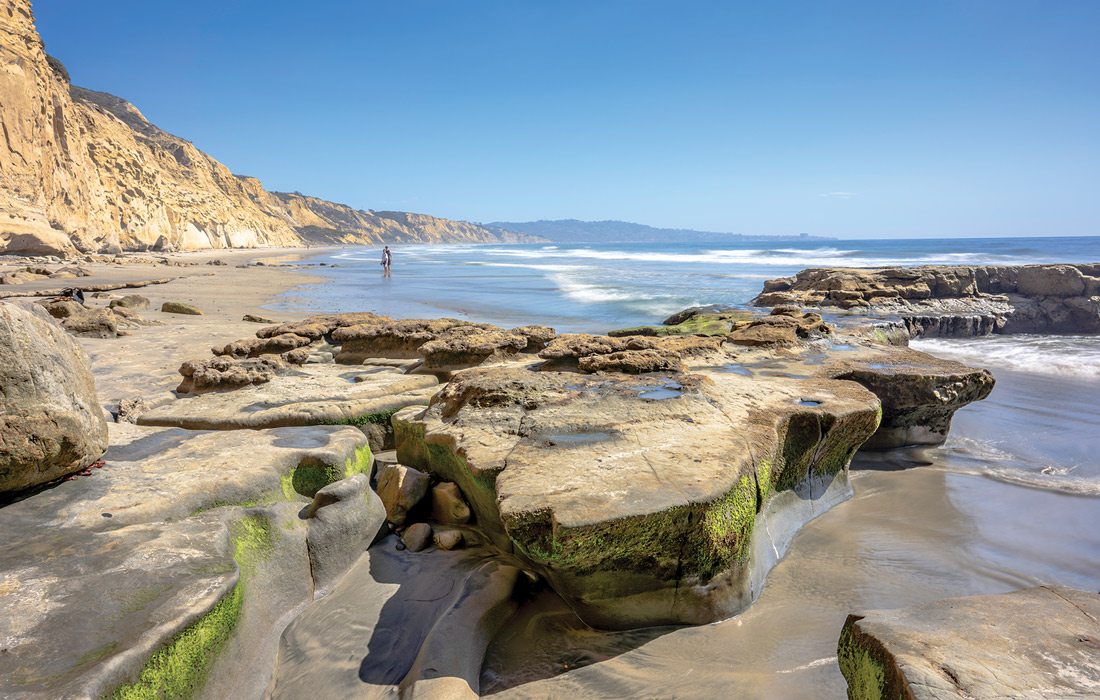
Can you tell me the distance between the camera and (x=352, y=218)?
121188 millimetres

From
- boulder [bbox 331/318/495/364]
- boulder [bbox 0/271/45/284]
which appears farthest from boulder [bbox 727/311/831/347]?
boulder [bbox 0/271/45/284]

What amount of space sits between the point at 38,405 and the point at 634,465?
8.40 ft

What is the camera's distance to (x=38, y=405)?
2.47 m

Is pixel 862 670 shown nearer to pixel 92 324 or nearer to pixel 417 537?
pixel 417 537

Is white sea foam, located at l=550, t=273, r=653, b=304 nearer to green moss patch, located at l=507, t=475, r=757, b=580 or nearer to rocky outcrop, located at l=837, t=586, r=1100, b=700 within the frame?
green moss patch, located at l=507, t=475, r=757, b=580

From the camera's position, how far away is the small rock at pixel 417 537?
10.6 feet

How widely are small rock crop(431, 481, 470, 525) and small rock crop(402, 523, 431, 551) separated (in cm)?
15

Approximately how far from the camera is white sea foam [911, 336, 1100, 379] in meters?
8.46

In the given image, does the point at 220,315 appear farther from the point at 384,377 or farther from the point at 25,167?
the point at 25,167

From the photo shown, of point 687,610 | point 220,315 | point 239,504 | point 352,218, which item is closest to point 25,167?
point 220,315

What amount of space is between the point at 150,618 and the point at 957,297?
47.5 feet

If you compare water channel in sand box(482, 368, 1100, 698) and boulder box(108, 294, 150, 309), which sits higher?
boulder box(108, 294, 150, 309)

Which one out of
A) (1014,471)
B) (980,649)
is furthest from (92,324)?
(1014,471)

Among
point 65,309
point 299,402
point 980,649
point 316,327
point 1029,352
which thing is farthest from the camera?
point 1029,352
